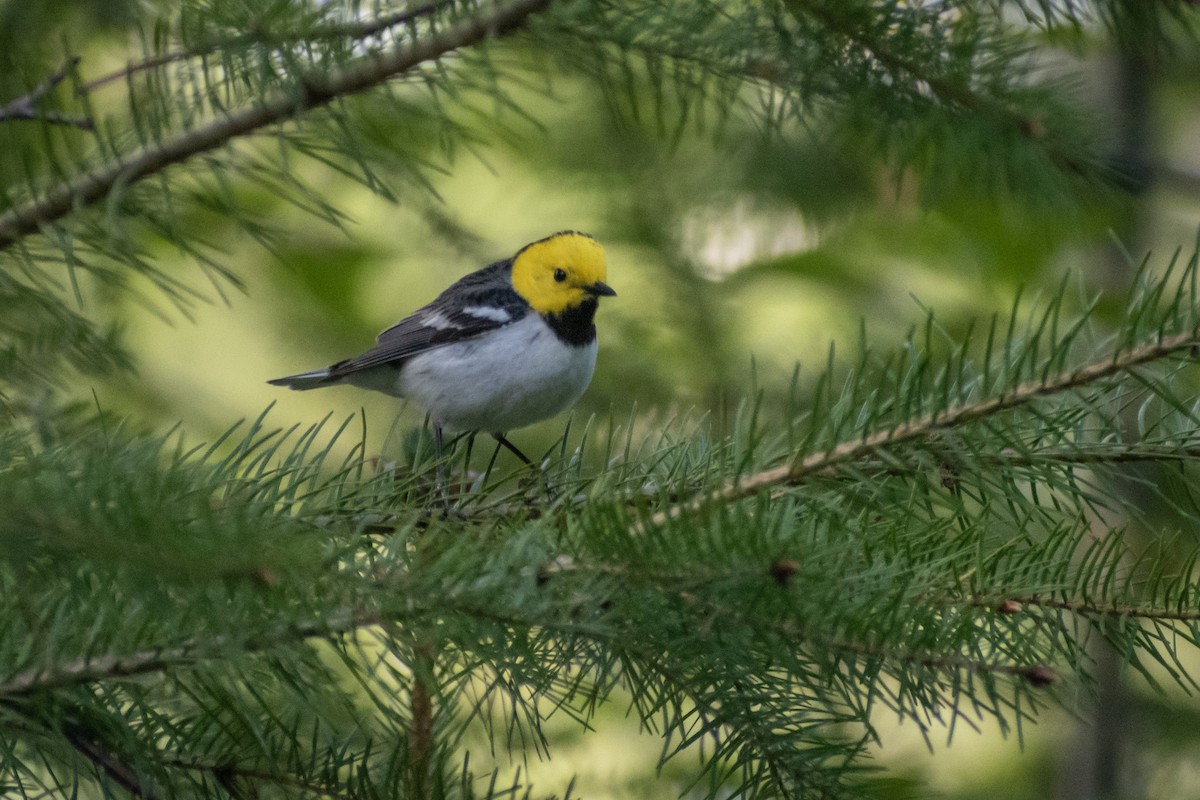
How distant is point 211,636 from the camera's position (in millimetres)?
967

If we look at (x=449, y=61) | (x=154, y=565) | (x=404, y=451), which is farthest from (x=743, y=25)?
(x=154, y=565)

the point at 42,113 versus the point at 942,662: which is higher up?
the point at 42,113

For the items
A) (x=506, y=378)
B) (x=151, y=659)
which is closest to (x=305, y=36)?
(x=151, y=659)

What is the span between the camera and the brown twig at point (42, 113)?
1.47 metres

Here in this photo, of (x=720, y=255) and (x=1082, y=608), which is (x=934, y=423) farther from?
(x=720, y=255)

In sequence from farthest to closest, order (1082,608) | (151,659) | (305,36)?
(305,36)
(1082,608)
(151,659)

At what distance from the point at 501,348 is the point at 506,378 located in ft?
0.39

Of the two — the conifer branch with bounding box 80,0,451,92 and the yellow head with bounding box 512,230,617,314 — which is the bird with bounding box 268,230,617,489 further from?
the conifer branch with bounding box 80,0,451,92

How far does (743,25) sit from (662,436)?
0.65 m

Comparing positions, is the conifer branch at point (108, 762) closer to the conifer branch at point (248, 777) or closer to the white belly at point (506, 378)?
the conifer branch at point (248, 777)

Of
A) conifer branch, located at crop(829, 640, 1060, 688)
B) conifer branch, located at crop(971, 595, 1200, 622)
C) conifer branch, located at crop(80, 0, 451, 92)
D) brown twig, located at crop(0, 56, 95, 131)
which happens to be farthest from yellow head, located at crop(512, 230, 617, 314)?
conifer branch, located at crop(829, 640, 1060, 688)

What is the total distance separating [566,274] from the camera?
9.77 ft

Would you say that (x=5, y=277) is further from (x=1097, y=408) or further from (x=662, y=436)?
(x=1097, y=408)

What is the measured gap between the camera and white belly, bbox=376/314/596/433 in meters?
2.75
